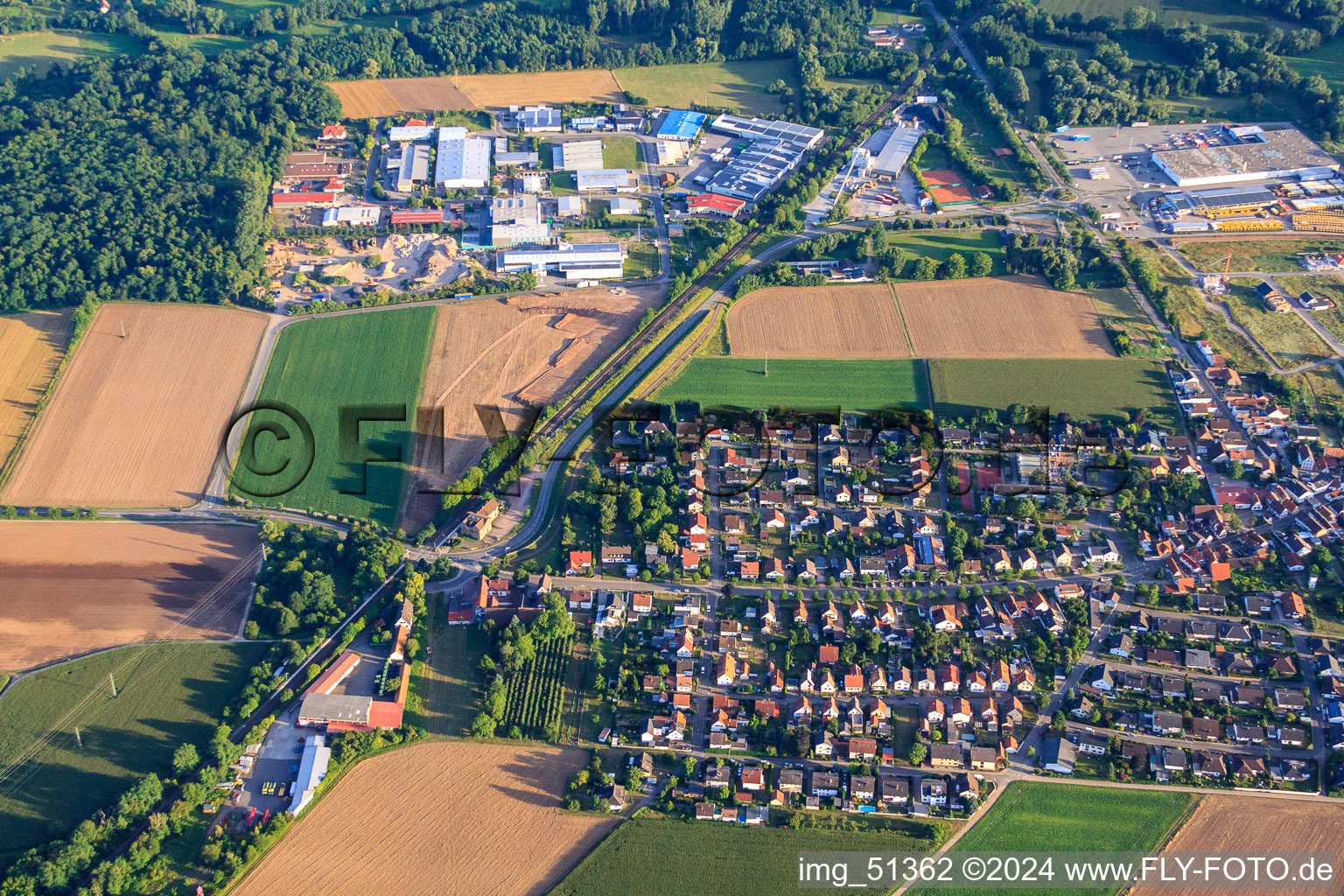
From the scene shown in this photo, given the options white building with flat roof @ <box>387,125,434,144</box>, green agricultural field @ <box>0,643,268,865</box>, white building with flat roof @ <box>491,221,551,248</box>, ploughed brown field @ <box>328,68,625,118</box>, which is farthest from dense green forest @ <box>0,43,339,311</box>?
green agricultural field @ <box>0,643,268,865</box>

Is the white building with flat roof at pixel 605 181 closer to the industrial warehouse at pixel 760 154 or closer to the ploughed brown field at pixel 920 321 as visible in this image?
the industrial warehouse at pixel 760 154

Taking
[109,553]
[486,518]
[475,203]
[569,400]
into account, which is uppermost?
[475,203]

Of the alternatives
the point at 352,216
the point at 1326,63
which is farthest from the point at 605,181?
the point at 1326,63

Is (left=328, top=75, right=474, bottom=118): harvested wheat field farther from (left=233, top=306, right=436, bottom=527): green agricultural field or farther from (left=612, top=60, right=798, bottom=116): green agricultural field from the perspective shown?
(left=233, top=306, right=436, bottom=527): green agricultural field

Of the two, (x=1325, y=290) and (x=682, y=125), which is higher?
(x=682, y=125)

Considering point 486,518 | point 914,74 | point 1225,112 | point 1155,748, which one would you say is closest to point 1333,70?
point 1225,112

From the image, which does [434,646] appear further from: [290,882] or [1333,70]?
[1333,70]

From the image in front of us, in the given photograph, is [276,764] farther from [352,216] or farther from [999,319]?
[999,319]
